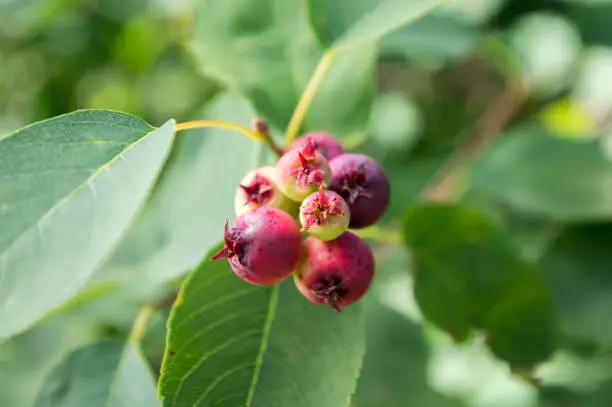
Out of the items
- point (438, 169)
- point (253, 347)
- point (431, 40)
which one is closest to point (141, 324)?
point (253, 347)

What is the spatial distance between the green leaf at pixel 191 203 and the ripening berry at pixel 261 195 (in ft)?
0.82

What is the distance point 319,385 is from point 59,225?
40 centimetres

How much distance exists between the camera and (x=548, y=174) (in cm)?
156

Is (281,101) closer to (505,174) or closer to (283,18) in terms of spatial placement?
(283,18)

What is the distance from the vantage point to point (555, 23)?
6.18ft

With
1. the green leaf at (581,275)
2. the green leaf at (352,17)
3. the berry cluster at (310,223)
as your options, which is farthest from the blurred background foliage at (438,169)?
the berry cluster at (310,223)

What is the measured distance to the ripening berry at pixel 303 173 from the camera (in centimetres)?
80

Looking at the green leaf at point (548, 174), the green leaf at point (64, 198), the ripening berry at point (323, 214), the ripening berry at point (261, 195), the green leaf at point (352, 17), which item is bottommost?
the green leaf at point (64, 198)

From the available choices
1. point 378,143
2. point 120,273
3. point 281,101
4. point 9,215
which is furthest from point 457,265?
point 378,143

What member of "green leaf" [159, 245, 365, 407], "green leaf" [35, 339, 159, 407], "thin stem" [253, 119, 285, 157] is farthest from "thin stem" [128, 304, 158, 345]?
"thin stem" [253, 119, 285, 157]

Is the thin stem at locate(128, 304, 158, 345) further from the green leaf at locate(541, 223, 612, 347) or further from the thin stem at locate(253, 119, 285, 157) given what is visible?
the green leaf at locate(541, 223, 612, 347)

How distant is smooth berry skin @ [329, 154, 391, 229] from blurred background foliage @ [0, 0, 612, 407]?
0.32 meters

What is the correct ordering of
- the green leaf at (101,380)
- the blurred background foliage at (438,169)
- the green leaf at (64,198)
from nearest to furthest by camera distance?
the green leaf at (64,198) < the green leaf at (101,380) < the blurred background foliage at (438,169)

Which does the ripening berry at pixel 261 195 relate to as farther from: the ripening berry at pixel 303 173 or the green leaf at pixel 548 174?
the green leaf at pixel 548 174
